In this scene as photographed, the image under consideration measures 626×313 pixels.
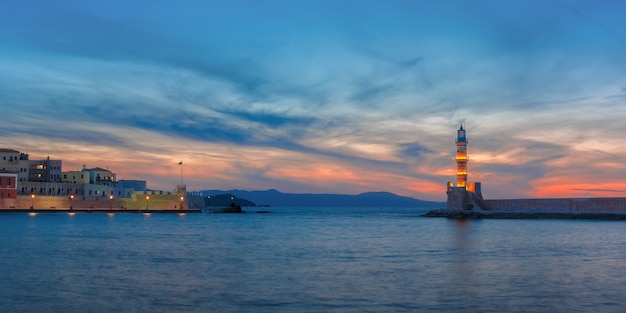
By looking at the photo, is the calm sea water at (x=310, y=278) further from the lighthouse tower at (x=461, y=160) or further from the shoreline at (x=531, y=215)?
the lighthouse tower at (x=461, y=160)

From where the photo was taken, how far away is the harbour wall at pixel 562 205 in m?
103

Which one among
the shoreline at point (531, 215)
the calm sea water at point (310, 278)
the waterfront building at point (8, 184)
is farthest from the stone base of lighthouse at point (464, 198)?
the waterfront building at point (8, 184)

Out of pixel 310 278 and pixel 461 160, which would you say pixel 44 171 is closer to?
pixel 461 160

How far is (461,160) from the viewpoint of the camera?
109 metres

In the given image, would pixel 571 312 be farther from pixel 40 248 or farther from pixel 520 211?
pixel 520 211

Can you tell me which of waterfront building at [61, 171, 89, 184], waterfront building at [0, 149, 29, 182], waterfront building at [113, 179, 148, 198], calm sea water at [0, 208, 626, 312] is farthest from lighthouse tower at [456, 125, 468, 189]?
waterfront building at [0, 149, 29, 182]

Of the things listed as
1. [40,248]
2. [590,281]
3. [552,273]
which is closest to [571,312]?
[590,281]

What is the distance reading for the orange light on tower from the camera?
10962cm

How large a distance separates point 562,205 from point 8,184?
328 feet

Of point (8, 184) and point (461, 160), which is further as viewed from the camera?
point (8, 184)

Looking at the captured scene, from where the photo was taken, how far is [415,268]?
31969 millimetres

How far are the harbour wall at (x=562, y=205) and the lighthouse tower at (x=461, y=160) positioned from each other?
7093 millimetres

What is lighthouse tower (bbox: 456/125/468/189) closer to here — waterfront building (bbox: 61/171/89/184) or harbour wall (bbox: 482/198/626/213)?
harbour wall (bbox: 482/198/626/213)

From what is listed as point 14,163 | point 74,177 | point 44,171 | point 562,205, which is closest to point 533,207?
point 562,205
